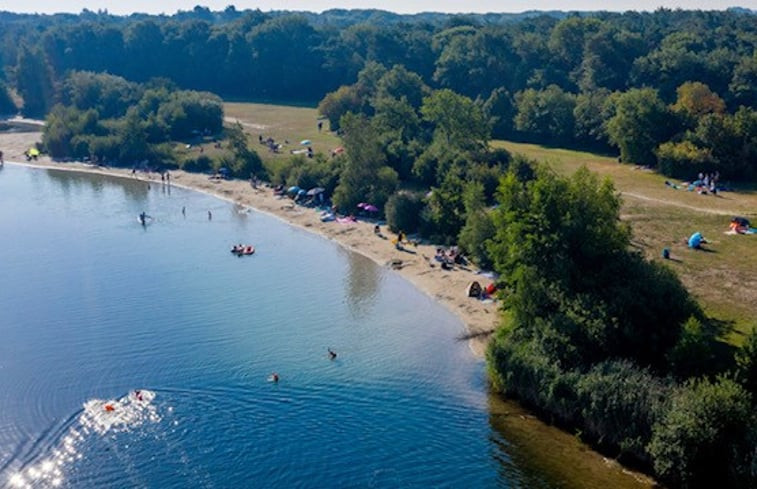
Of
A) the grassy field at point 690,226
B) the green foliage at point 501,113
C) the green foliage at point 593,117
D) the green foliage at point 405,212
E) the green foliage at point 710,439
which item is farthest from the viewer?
the green foliage at point 501,113

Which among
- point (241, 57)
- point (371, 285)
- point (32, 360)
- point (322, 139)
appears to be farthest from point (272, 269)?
point (241, 57)

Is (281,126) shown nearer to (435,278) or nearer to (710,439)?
(435,278)

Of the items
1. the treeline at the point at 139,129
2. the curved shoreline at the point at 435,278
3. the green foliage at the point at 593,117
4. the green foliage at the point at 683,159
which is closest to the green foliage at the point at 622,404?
the curved shoreline at the point at 435,278

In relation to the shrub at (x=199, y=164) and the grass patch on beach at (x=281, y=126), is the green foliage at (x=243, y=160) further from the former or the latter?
the shrub at (x=199, y=164)

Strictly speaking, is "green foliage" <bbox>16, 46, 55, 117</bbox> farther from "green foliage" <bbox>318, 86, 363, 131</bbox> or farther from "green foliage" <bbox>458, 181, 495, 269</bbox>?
"green foliage" <bbox>458, 181, 495, 269</bbox>

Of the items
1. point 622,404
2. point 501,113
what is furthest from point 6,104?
point 622,404

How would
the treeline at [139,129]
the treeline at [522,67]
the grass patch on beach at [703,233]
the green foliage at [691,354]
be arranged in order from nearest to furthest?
the green foliage at [691,354] < the grass patch on beach at [703,233] < the treeline at [522,67] < the treeline at [139,129]
